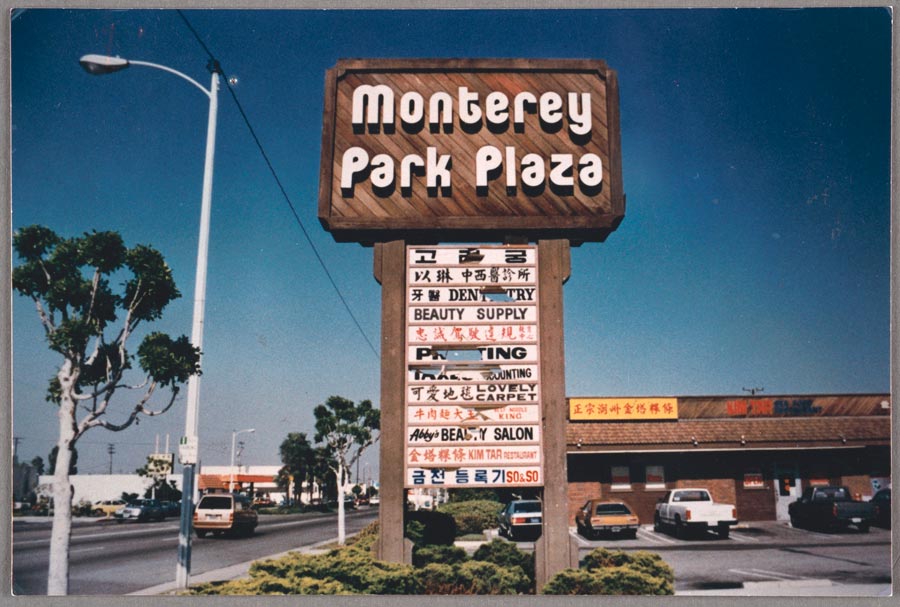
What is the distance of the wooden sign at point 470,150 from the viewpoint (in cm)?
1001

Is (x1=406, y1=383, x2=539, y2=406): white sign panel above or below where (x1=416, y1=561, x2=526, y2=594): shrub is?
above

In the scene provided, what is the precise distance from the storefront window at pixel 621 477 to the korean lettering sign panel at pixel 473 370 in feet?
63.1

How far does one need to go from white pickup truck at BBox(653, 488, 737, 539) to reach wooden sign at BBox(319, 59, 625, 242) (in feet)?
50.4

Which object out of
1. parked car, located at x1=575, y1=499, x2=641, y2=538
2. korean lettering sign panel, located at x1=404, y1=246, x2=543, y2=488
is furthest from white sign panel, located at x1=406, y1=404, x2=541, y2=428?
parked car, located at x1=575, y1=499, x2=641, y2=538

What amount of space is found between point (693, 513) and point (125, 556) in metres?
18.0

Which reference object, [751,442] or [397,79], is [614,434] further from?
[397,79]

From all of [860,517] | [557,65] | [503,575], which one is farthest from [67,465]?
[860,517]

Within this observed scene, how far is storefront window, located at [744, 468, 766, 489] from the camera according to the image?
2661cm

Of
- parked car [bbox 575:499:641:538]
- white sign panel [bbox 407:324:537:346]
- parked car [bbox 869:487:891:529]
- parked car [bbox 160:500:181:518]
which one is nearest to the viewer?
white sign panel [bbox 407:324:537:346]

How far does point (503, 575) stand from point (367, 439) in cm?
2055

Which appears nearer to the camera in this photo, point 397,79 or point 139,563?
point 397,79

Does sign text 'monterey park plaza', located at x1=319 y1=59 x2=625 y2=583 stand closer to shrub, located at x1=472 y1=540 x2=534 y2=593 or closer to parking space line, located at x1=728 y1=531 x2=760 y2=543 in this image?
shrub, located at x1=472 y1=540 x2=534 y2=593

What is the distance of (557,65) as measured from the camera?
10547mm

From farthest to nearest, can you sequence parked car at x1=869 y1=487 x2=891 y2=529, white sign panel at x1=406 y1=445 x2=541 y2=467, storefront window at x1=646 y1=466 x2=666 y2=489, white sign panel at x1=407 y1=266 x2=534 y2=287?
storefront window at x1=646 y1=466 x2=666 y2=489, parked car at x1=869 y1=487 x2=891 y2=529, white sign panel at x1=407 y1=266 x2=534 y2=287, white sign panel at x1=406 y1=445 x2=541 y2=467
